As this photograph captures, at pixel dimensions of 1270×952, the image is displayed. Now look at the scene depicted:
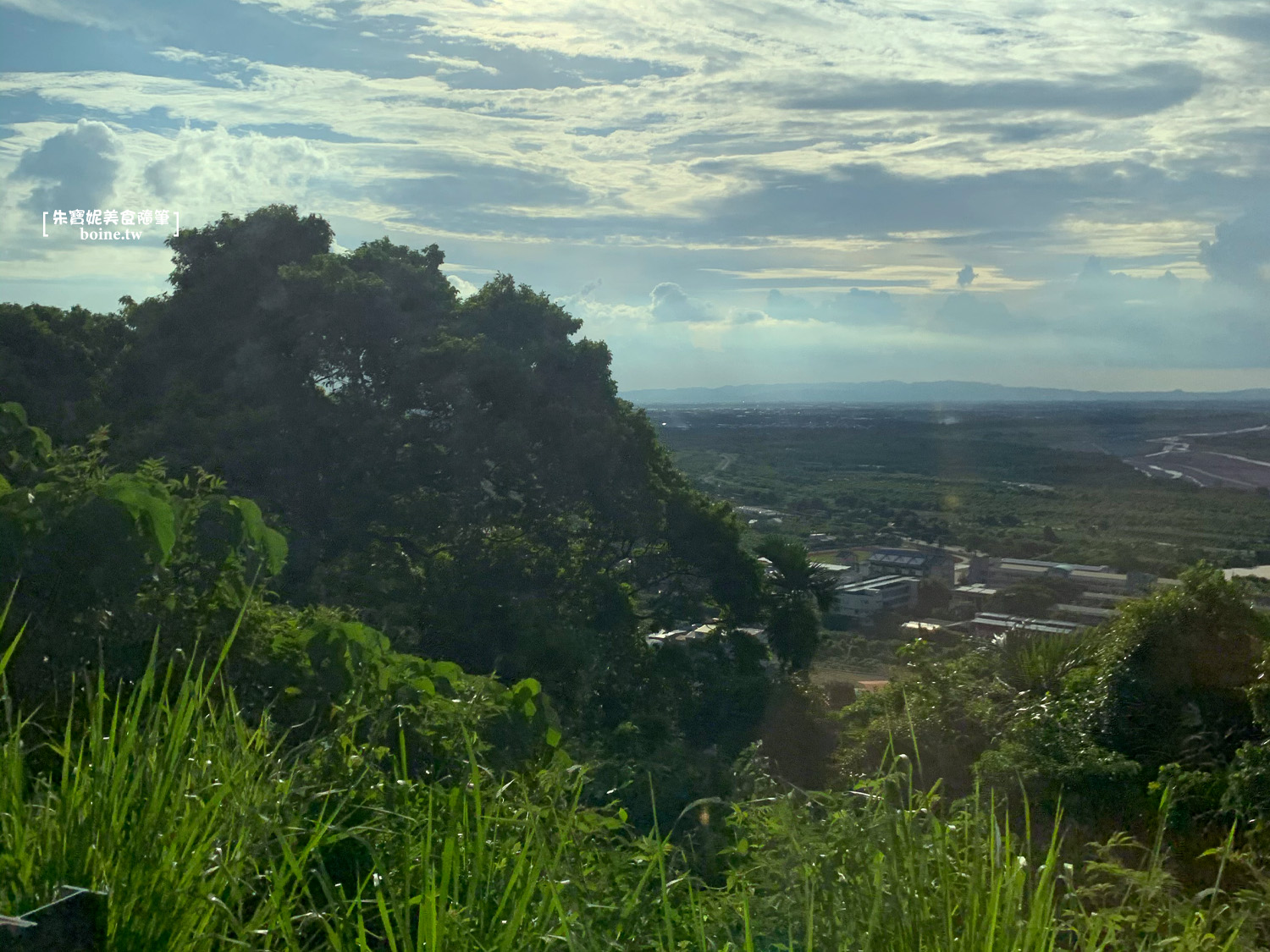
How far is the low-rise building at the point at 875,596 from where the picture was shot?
48.4 feet

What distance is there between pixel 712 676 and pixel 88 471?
→ 9.49 m

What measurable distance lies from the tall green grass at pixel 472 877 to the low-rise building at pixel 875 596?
461 inches

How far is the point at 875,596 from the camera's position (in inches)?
604

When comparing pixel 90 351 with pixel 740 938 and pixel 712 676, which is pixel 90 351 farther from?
pixel 740 938

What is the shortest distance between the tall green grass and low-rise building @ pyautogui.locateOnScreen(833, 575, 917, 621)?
38.4 feet

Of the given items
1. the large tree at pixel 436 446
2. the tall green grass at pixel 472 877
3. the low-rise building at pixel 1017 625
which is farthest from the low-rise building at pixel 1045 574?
the tall green grass at pixel 472 877

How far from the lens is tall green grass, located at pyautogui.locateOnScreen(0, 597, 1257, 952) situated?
217 centimetres

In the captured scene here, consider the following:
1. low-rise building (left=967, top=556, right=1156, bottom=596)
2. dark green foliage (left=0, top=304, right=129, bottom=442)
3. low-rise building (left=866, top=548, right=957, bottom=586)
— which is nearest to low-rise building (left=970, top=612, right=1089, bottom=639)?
low-rise building (left=967, top=556, right=1156, bottom=596)

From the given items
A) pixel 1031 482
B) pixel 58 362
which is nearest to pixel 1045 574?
pixel 1031 482

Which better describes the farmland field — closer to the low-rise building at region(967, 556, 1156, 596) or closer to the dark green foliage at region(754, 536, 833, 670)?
the low-rise building at region(967, 556, 1156, 596)

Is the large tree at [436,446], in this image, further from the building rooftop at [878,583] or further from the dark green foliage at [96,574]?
the dark green foliage at [96,574]

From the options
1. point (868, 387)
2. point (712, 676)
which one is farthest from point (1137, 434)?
point (868, 387)

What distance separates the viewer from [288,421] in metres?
15.1

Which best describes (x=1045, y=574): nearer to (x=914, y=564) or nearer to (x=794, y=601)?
(x=914, y=564)
